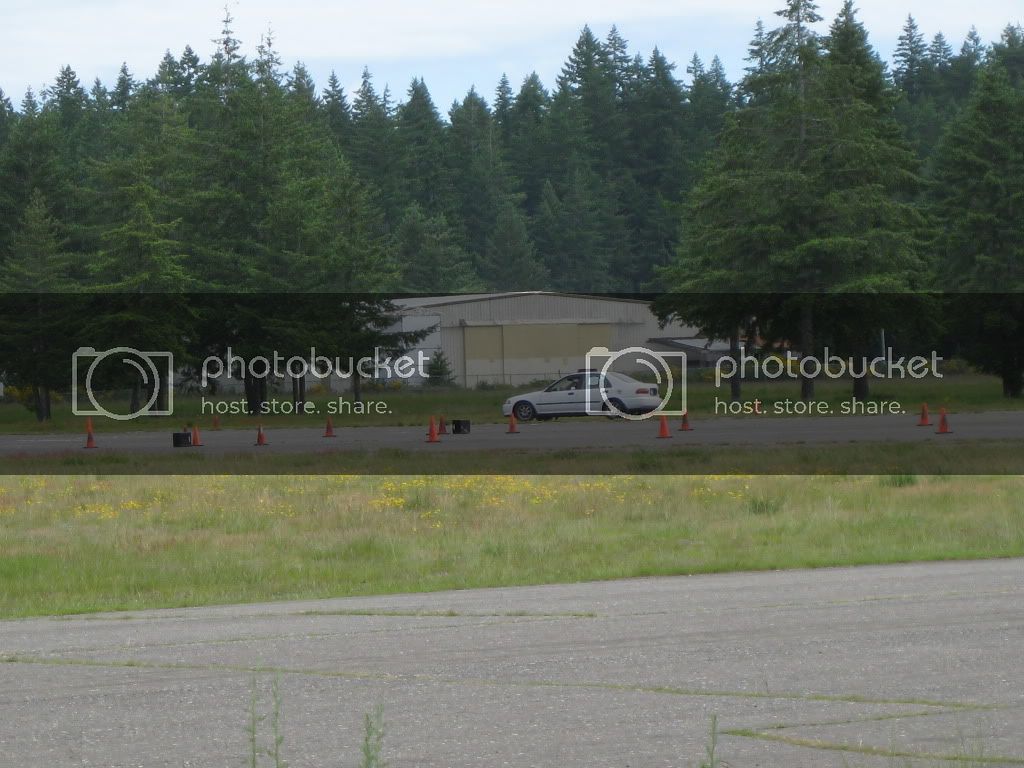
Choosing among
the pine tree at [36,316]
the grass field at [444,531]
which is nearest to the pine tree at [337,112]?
the pine tree at [36,316]

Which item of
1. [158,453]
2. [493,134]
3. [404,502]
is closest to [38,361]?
[158,453]

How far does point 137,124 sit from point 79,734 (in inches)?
3154

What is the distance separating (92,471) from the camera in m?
28.2

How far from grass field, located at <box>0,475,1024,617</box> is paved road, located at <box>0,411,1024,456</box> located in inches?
323

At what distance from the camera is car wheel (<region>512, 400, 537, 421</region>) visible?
142 ft

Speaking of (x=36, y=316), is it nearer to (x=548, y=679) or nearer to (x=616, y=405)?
(x=616, y=405)

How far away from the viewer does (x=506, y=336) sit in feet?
278

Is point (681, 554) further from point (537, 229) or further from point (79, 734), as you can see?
point (537, 229)

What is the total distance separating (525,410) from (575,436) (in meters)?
8.13

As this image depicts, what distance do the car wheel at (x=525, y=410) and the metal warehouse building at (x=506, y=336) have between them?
38626 mm

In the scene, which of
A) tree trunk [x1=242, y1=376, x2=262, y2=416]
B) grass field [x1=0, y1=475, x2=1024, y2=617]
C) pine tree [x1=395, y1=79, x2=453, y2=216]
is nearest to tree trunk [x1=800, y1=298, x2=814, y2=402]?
tree trunk [x1=242, y1=376, x2=262, y2=416]

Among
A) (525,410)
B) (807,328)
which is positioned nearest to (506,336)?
(807,328)

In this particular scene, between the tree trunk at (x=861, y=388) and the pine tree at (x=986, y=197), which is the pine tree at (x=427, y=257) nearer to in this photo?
the pine tree at (x=986, y=197)

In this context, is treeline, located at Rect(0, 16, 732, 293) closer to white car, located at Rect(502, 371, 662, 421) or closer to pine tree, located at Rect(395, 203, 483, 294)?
pine tree, located at Rect(395, 203, 483, 294)
